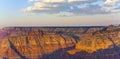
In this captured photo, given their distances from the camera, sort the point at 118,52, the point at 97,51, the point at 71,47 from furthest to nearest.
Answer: the point at 71,47
the point at 97,51
the point at 118,52

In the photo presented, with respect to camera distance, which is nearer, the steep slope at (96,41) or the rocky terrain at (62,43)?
the rocky terrain at (62,43)

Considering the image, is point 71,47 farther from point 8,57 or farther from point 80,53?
point 8,57

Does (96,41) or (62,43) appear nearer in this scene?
(96,41)

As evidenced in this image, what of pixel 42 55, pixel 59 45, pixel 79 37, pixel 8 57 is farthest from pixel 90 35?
pixel 8 57

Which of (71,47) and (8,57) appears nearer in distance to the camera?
(8,57)

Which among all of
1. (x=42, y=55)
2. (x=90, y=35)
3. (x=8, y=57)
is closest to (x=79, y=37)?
(x=90, y=35)

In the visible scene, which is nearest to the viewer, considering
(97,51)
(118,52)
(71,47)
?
(118,52)

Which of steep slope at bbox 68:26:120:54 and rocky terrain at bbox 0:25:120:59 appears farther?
steep slope at bbox 68:26:120:54
